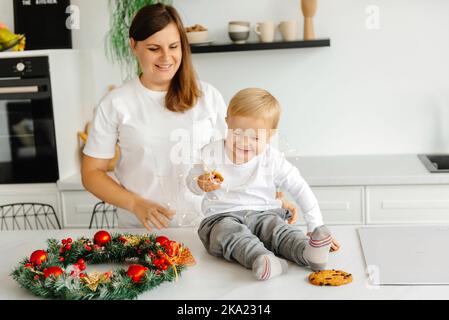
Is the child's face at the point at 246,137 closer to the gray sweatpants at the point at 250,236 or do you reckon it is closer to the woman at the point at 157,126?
the gray sweatpants at the point at 250,236

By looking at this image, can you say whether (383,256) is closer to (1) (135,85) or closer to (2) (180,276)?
(2) (180,276)

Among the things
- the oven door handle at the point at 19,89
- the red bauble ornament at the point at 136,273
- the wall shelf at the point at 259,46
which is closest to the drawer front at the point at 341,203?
the wall shelf at the point at 259,46

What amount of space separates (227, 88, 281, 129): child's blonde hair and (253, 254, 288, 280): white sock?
32 cm

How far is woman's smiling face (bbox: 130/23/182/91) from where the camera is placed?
6.14ft

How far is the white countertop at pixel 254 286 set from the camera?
1.33 m

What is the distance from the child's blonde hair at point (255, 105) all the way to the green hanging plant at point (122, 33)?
1703 millimetres

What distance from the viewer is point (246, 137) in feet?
5.09

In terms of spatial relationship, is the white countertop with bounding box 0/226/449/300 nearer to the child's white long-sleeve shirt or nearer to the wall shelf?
the child's white long-sleeve shirt

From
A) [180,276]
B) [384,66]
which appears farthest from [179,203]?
[384,66]

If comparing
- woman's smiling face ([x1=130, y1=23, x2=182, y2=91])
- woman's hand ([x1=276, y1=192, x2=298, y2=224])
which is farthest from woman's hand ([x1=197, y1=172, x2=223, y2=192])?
woman's smiling face ([x1=130, y1=23, x2=182, y2=91])

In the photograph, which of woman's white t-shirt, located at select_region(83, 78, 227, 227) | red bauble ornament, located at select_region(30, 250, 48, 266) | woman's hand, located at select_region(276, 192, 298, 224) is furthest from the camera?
woman's white t-shirt, located at select_region(83, 78, 227, 227)

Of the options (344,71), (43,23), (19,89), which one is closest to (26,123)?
(19,89)

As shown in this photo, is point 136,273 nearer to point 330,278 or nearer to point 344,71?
point 330,278

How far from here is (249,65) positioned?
11.3ft
